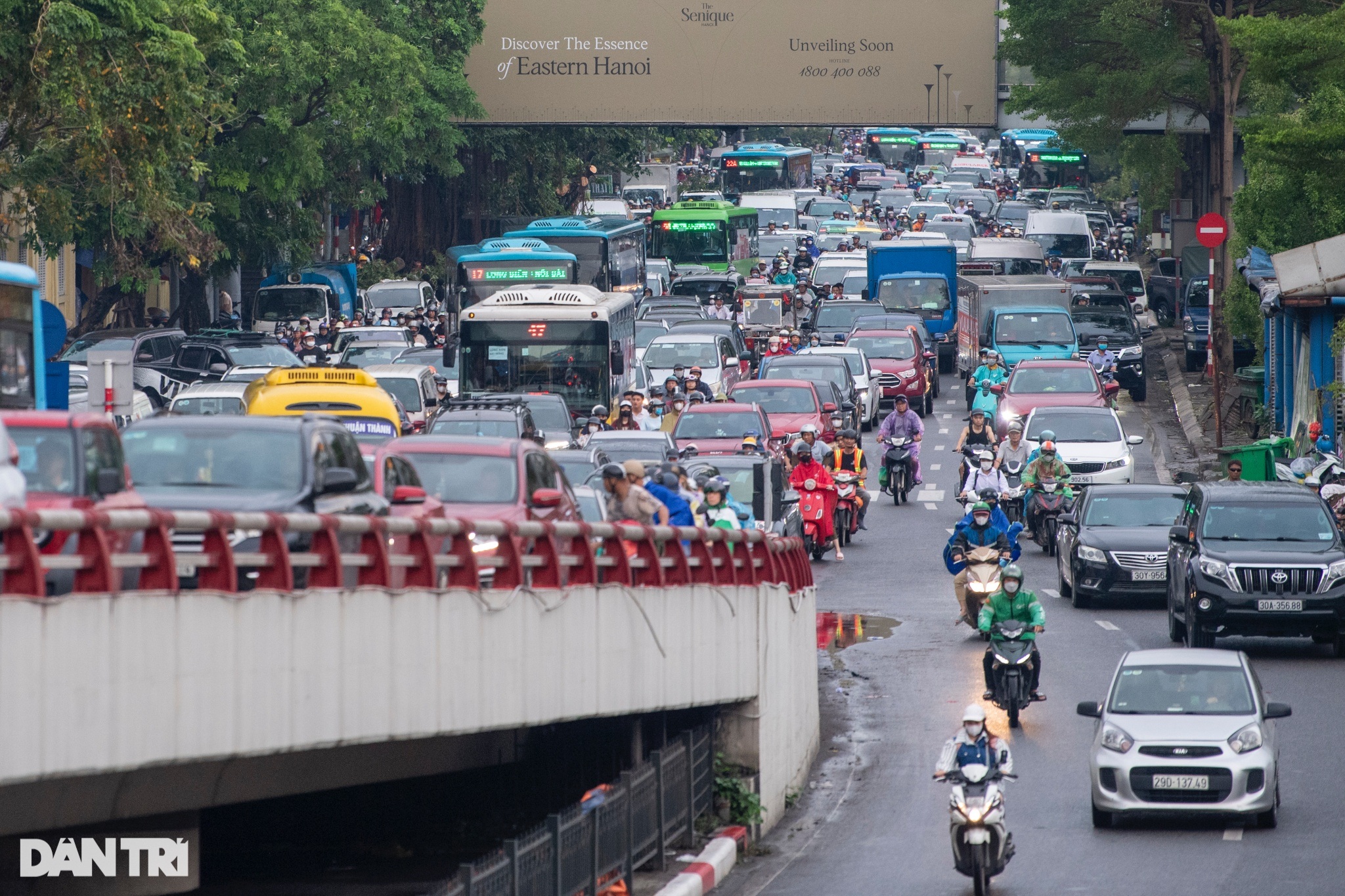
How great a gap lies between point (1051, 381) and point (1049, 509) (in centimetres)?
868

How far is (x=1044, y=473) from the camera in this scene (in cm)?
3103

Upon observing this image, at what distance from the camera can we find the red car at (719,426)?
31.6m

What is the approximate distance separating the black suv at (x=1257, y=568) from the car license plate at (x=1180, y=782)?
20.2 ft

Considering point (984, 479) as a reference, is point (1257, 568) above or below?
below

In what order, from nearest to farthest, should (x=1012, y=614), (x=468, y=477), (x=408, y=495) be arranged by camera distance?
(x=408, y=495) → (x=468, y=477) → (x=1012, y=614)

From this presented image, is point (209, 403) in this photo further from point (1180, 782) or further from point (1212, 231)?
point (1212, 231)

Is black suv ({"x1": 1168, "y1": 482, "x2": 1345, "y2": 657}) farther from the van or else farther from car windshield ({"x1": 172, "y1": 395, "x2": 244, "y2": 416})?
the van

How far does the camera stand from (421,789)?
17938 millimetres

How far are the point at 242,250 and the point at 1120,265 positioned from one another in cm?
2619

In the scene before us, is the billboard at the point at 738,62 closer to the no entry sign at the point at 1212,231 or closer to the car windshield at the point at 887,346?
the car windshield at the point at 887,346

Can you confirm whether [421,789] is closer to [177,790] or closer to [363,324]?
[177,790]

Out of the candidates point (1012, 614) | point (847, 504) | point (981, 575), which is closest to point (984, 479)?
point (847, 504)

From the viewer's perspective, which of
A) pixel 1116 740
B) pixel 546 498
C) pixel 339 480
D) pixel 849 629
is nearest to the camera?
pixel 339 480

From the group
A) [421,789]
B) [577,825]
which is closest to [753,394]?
[421,789]
